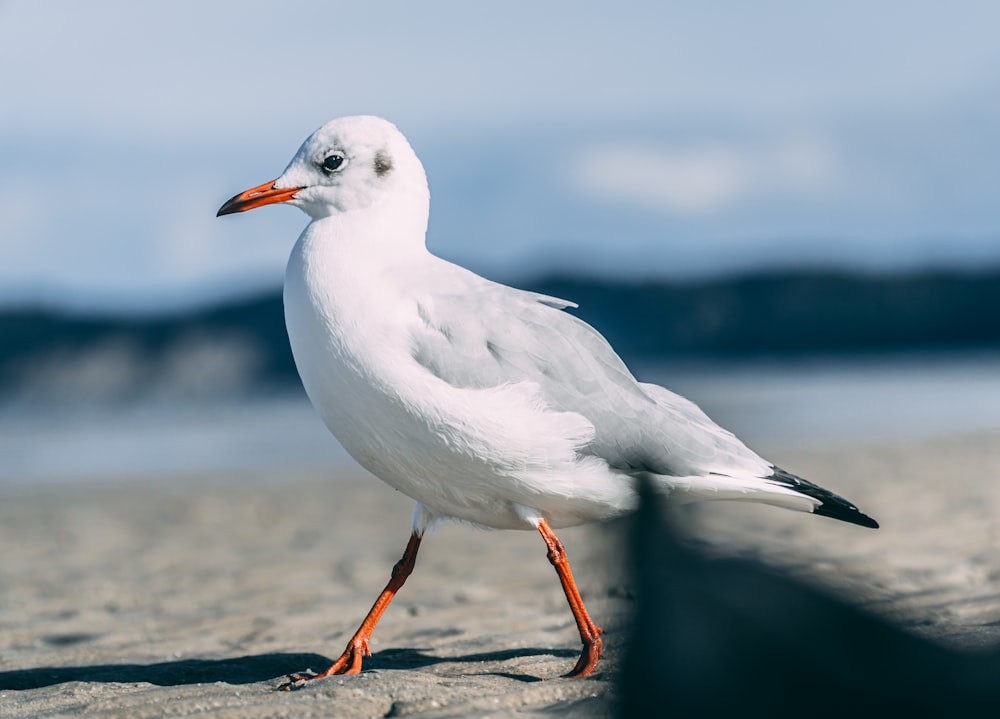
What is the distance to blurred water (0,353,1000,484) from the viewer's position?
47.3ft

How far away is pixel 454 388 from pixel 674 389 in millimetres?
16958

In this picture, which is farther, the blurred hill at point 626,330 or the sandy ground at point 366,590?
the blurred hill at point 626,330

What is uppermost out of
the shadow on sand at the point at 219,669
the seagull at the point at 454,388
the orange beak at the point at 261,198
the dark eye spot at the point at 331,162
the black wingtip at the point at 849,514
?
the dark eye spot at the point at 331,162

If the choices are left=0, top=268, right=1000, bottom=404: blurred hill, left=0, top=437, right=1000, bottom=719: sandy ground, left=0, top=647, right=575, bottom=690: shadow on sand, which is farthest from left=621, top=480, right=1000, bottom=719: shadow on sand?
left=0, top=268, right=1000, bottom=404: blurred hill

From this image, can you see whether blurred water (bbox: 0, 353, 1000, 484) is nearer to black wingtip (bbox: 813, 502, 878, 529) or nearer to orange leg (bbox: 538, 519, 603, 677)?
black wingtip (bbox: 813, 502, 878, 529)

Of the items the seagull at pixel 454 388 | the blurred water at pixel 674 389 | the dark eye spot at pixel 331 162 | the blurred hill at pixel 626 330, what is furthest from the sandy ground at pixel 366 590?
the blurred hill at pixel 626 330

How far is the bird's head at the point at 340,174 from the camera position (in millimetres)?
4367

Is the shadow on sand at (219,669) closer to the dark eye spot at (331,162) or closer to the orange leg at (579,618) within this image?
the orange leg at (579,618)

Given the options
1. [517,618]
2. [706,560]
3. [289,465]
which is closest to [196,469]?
[289,465]

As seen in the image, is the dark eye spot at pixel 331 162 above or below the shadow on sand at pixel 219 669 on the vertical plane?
above

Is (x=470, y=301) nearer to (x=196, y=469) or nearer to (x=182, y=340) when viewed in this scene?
(x=196, y=469)

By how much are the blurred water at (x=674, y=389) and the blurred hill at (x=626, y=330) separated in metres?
4.41

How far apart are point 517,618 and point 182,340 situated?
3080cm

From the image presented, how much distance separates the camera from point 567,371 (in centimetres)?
412
